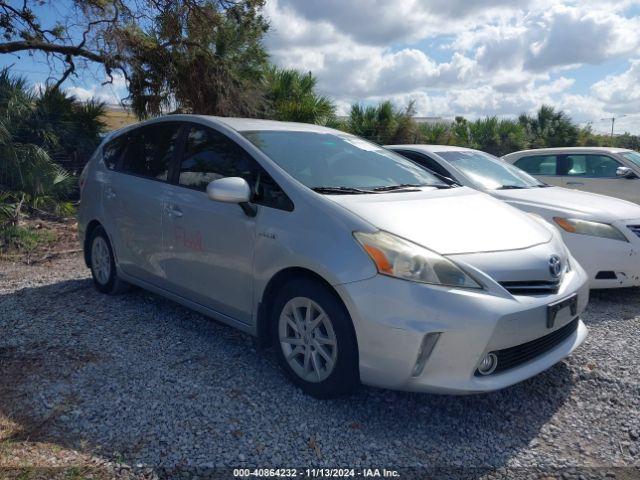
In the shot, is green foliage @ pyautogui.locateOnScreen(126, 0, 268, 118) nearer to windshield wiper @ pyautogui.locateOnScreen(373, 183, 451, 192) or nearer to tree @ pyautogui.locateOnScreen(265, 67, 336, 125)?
tree @ pyautogui.locateOnScreen(265, 67, 336, 125)

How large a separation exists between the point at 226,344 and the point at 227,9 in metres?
9.16

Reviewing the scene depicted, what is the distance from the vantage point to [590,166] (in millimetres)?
8578

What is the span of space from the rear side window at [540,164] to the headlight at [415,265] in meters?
6.37

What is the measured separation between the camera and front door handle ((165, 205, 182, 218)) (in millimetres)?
4135

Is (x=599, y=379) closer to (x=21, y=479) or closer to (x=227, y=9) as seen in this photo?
(x=21, y=479)

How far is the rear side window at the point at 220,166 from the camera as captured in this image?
3572mm

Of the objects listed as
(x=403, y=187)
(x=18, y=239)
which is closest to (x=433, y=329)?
(x=403, y=187)

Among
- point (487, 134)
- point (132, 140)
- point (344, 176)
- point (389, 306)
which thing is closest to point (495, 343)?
point (389, 306)

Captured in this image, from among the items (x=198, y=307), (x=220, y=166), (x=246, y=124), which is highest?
(x=246, y=124)

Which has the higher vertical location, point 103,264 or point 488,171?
point 488,171

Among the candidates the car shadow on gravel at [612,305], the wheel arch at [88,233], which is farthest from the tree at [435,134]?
the wheel arch at [88,233]

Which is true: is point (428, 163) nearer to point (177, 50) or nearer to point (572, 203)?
point (572, 203)

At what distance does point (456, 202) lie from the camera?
146 inches

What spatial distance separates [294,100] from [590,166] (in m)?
7.59
